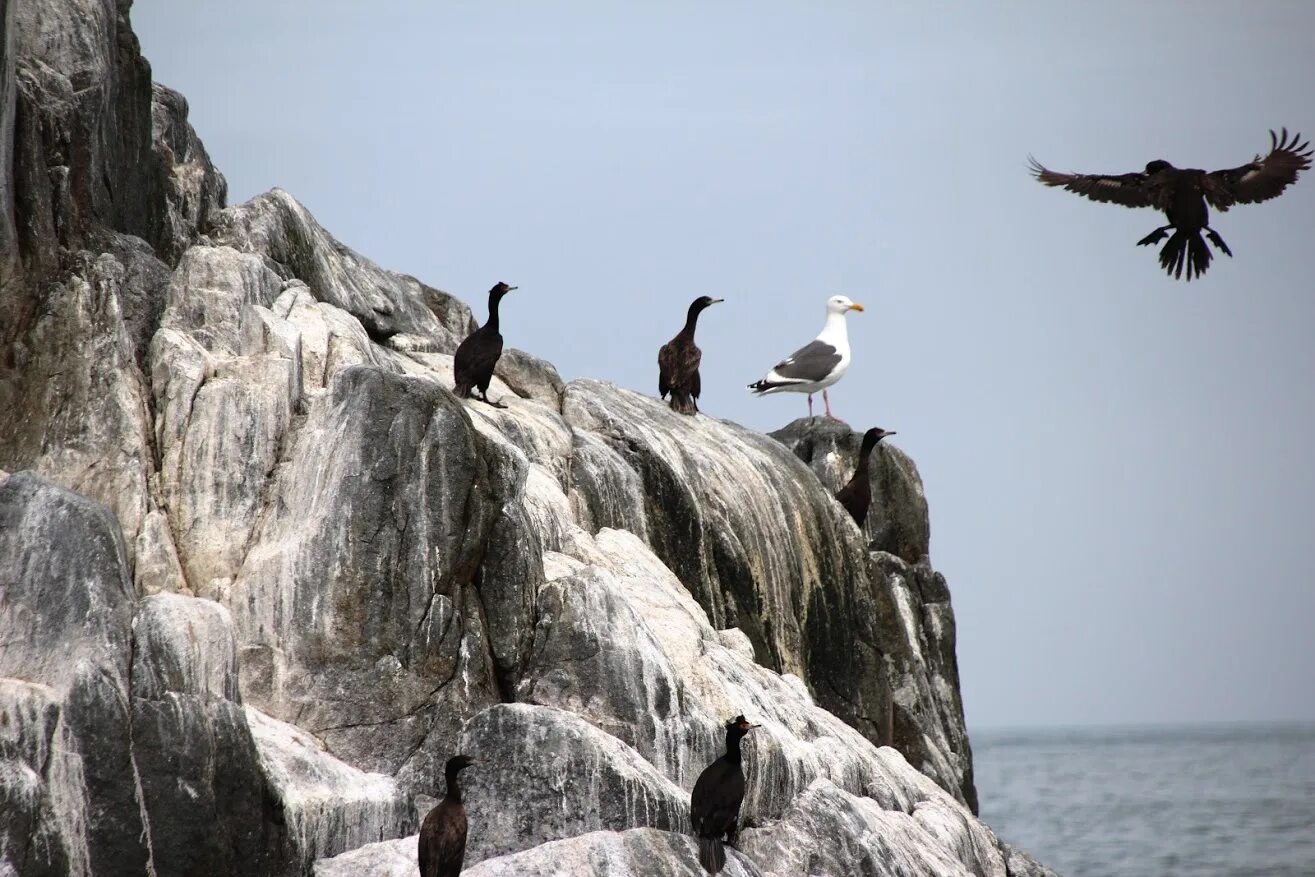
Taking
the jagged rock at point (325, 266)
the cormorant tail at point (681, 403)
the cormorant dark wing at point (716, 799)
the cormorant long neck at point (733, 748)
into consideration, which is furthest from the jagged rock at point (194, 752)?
the cormorant tail at point (681, 403)

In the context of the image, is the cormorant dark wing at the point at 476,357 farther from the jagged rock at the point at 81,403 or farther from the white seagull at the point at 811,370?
the white seagull at the point at 811,370

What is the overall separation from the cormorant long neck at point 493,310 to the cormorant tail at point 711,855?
600cm

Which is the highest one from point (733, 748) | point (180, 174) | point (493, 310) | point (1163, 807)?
point (180, 174)

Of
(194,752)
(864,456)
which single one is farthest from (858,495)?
(194,752)

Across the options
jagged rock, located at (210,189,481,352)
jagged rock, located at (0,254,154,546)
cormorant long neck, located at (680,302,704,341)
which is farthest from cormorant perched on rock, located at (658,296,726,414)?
jagged rock, located at (0,254,154,546)

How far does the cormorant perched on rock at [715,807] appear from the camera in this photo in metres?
12.5

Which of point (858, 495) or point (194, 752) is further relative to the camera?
point (858, 495)

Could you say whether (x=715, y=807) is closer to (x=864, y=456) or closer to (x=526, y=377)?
(x=526, y=377)

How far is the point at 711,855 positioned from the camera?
1248cm

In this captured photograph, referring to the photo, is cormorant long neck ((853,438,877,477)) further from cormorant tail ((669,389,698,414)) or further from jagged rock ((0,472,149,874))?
jagged rock ((0,472,149,874))

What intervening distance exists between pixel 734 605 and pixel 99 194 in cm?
743

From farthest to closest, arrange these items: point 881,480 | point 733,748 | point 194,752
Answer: point 881,480, point 733,748, point 194,752

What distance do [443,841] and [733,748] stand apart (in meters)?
2.42

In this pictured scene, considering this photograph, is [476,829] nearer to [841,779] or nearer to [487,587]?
[487,587]
